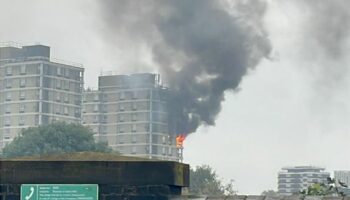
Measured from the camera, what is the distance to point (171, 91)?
14362cm

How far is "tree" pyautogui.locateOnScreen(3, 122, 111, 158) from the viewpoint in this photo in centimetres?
17525

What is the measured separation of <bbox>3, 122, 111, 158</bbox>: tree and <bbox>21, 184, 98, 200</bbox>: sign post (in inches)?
5871

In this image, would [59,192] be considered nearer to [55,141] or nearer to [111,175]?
[111,175]

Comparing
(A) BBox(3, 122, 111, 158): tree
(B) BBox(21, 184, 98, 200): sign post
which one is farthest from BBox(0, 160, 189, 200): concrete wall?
(A) BBox(3, 122, 111, 158): tree

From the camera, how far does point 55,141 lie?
176 m

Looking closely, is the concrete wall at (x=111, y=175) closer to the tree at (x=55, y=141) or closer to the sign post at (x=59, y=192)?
the sign post at (x=59, y=192)

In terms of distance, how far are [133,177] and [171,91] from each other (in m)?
119

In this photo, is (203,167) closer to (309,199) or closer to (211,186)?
(211,186)

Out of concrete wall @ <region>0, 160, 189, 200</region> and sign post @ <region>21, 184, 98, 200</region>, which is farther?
concrete wall @ <region>0, 160, 189, 200</region>

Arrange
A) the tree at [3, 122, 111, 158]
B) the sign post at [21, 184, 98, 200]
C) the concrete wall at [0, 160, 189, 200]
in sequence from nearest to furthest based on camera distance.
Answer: the sign post at [21, 184, 98, 200]
the concrete wall at [0, 160, 189, 200]
the tree at [3, 122, 111, 158]

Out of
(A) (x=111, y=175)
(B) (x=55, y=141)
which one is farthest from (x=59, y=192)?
(B) (x=55, y=141)

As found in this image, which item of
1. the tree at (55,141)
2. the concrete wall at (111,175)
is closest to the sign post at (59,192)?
the concrete wall at (111,175)

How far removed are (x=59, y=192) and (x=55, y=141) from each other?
152976 millimetres

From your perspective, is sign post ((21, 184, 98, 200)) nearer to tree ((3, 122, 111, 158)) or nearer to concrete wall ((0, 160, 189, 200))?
concrete wall ((0, 160, 189, 200))
